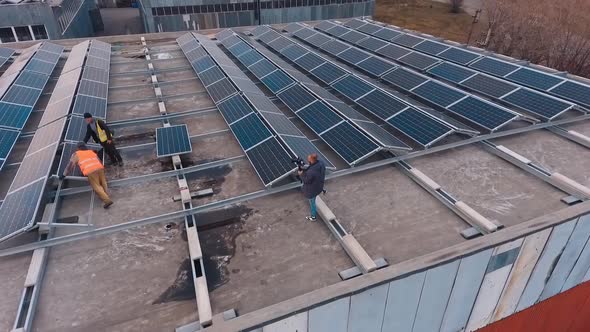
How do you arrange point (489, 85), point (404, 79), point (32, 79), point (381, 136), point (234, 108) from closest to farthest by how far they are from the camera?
point (381, 136) → point (234, 108) → point (489, 85) → point (32, 79) → point (404, 79)

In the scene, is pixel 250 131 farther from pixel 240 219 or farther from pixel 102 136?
pixel 102 136

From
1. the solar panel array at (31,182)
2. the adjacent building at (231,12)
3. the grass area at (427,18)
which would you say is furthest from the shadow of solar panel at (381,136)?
the grass area at (427,18)

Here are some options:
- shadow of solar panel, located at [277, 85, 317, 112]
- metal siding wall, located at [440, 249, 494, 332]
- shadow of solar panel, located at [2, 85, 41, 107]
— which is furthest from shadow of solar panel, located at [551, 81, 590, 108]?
shadow of solar panel, located at [2, 85, 41, 107]

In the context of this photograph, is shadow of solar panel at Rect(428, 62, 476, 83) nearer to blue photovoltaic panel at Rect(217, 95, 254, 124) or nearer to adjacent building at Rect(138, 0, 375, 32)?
blue photovoltaic panel at Rect(217, 95, 254, 124)

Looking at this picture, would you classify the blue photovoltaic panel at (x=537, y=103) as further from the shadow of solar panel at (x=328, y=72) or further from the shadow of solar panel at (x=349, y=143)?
the shadow of solar panel at (x=349, y=143)

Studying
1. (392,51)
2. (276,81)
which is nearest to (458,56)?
(392,51)
